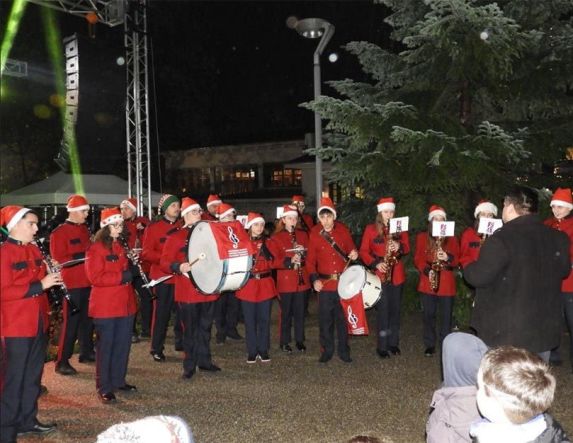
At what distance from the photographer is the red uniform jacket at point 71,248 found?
310 inches

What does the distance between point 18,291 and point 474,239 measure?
19.1 feet

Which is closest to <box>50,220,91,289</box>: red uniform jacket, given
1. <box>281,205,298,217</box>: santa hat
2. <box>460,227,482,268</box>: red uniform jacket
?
<box>281,205,298,217</box>: santa hat

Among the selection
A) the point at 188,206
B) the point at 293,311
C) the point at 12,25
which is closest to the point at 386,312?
the point at 293,311

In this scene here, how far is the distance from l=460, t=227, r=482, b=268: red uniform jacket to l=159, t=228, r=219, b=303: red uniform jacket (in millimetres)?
3498

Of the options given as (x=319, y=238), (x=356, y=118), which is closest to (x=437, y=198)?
(x=356, y=118)

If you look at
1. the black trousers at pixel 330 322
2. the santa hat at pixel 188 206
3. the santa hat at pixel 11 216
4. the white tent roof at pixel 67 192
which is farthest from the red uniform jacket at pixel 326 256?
the white tent roof at pixel 67 192

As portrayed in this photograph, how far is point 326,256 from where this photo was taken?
829 cm

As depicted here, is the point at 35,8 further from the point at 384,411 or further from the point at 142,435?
the point at 142,435

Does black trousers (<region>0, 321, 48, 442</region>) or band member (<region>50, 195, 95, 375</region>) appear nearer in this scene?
black trousers (<region>0, 321, 48, 442</region>)

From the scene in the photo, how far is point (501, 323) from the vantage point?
15.9 feet

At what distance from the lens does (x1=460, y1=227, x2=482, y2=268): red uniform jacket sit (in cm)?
820

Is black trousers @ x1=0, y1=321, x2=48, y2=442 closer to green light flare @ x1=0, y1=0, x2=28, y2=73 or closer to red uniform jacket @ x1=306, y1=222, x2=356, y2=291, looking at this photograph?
red uniform jacket @ x1=306, y1=222, x2=356, y2=291

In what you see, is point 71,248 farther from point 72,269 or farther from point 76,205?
point 76,205

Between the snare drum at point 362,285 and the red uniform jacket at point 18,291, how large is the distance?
3.95 metres
